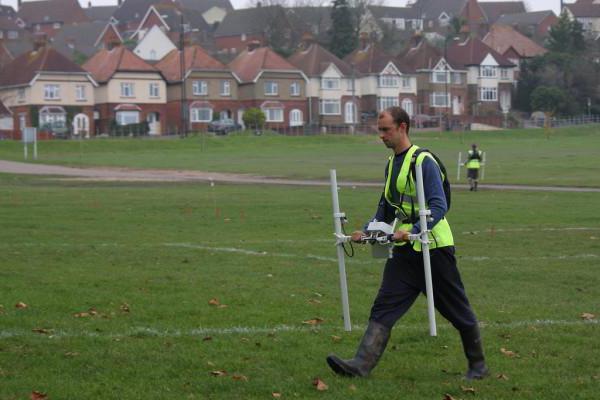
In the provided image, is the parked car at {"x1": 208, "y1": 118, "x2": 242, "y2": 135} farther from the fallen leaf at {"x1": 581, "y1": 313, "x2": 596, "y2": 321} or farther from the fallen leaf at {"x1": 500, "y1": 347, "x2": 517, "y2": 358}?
the fallen leaf at {"x1": 500, "y1": 347, "x2": 517, "y2": 358}

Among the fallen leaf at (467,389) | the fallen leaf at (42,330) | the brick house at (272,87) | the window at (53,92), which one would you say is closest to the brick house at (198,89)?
the brick house at (272,87)

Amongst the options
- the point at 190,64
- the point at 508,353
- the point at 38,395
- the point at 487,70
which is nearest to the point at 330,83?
the point at 190,64

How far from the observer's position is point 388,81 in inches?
5310

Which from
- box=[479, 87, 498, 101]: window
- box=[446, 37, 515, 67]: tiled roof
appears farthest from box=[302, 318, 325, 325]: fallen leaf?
box=[479, 87, 498, 101]: window

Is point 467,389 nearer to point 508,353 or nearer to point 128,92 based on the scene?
point 508,353

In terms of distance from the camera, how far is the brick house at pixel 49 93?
113 meters

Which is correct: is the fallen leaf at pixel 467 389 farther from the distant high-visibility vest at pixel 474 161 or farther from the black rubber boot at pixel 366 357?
the distant high-visibility vest at pixel 474 161

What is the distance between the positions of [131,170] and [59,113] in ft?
197

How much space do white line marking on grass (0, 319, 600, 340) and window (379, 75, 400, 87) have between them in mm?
123389

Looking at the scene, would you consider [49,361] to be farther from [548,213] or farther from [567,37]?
[567,37]

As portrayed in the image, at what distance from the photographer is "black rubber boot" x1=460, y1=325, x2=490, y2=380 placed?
9.15 metres

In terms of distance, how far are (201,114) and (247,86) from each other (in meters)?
6.29

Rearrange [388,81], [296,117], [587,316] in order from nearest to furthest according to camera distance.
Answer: [587,316], [296,117], [388,81]

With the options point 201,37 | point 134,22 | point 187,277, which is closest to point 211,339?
point 187,277
